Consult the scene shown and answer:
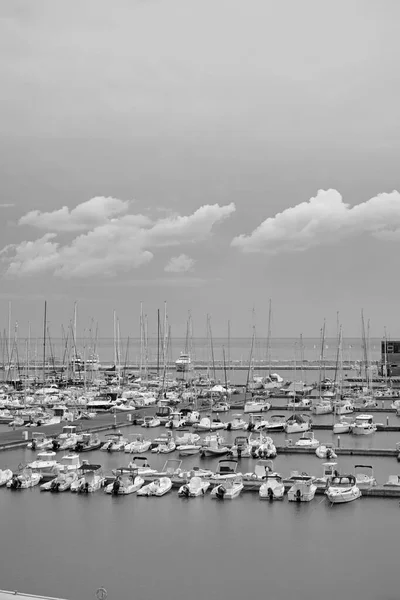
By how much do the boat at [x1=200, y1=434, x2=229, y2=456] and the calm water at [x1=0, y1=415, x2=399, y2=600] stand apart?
1110cm

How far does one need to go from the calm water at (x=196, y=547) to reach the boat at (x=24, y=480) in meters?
0.58

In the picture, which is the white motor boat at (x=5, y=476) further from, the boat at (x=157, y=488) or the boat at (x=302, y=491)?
the boat at (x=302, y=491)

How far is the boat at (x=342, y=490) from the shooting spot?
3362 centimetres

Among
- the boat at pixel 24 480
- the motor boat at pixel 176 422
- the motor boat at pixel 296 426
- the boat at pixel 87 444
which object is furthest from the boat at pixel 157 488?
the motor boat at pixel 176 422

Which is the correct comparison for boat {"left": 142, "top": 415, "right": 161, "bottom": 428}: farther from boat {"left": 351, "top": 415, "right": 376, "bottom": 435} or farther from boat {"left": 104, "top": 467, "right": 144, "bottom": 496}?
boat {"left": 104, "top": 467, "right": 144, "bottom": 496}

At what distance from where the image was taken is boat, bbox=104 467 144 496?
3612 centimetres

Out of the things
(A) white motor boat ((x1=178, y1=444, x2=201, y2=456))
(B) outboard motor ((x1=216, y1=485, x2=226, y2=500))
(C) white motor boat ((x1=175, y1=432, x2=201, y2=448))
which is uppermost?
(C) white motor boat ((x1=175, y1=432, x2=201, y2=448))

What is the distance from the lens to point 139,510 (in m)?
33.5

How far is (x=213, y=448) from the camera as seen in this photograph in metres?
47.5

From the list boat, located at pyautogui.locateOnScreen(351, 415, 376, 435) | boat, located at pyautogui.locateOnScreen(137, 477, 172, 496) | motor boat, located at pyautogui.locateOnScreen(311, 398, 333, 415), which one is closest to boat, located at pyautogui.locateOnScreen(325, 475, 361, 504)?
boat, located at pyautogui.locateOnScreen(137, 477, 172, 496)

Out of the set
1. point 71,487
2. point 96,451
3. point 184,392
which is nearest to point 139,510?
point 71,487

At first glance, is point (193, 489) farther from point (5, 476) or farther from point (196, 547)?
point (5, 476)

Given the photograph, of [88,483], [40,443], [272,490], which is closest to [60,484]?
[88,483]

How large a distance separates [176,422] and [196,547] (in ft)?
114
